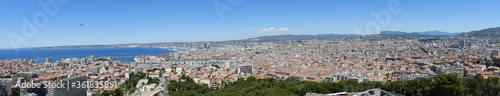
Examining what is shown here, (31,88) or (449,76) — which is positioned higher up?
(449,76)

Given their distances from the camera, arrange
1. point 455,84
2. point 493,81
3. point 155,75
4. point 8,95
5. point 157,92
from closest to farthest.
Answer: point 455,84
point 493,81
point 157,92
point 8,95
point 155,75

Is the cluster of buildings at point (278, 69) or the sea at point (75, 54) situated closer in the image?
the cluster of buildings at point (278, 69)

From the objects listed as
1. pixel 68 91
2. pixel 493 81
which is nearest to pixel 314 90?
pixel 493 81

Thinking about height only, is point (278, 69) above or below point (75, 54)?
above

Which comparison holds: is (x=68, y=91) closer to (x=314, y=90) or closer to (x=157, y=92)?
(x=157, y=92)

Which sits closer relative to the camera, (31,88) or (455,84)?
(455,84)

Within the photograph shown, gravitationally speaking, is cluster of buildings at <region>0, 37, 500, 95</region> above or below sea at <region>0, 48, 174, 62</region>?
above

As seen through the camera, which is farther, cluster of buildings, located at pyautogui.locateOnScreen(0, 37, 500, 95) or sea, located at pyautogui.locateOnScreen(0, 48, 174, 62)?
sea, located at pyautogui.locateOnScreen(0, 48, 174, 62)

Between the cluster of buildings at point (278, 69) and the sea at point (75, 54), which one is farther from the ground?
the cluster of buildings at point (278, 69)

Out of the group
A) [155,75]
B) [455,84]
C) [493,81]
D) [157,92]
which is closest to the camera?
[455,84]

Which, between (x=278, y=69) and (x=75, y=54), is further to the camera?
(x=75, y=54)

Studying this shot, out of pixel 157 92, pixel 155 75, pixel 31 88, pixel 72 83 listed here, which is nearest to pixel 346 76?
pixel 157 92
